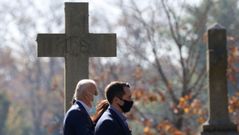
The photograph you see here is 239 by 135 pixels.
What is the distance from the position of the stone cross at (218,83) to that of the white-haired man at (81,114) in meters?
8.03

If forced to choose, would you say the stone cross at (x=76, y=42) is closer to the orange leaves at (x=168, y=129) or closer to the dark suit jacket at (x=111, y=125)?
the dark suit jacket at (x=111, y=125)

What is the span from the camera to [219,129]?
17.5 metres

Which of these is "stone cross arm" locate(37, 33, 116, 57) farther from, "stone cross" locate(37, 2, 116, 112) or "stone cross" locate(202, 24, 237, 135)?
"stone cross" locate(202, 24, 237, 135)

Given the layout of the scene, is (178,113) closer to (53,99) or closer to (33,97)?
(53,99)

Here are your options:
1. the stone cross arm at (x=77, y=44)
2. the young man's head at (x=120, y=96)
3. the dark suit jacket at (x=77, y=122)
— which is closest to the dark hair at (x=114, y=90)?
the young man's head at (x=120, y=96)

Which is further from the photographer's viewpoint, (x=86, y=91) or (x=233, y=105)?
(x=233, y=105)

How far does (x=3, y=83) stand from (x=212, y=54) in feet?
192

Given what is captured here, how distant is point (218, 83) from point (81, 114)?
335 inches

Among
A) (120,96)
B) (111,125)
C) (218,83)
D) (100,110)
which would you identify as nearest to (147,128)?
(218,83)

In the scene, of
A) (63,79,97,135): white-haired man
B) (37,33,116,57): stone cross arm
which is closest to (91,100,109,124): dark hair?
(63,79,97,135): white-haired man

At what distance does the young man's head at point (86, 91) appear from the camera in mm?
9570

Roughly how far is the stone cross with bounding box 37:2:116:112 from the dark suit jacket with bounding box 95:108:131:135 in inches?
113

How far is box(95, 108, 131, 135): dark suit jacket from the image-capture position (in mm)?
9219

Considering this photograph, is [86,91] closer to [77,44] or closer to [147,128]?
[77,44]
